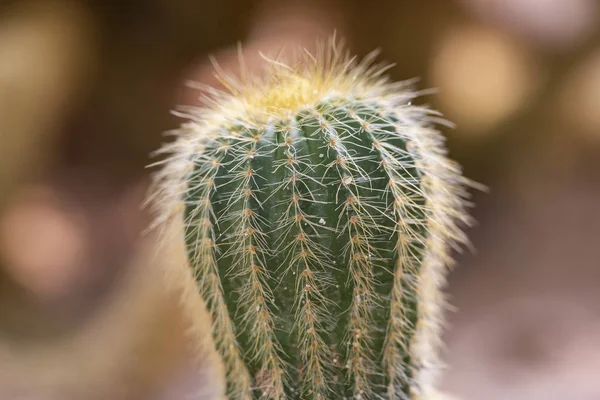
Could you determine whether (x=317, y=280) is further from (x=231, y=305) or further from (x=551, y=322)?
(x=551, y=322)

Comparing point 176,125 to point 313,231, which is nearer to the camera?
point 313,231

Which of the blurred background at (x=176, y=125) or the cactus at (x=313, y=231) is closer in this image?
the cactus at (x=313, y=231)

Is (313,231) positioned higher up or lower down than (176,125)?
lower down

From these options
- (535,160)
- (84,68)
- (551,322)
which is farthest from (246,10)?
(551,322)
